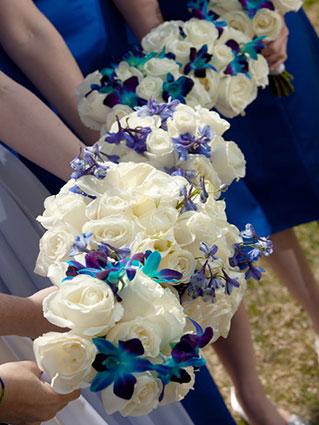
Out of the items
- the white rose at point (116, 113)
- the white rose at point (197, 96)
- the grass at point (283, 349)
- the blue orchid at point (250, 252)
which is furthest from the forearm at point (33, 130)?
the grass at point (283, 349)

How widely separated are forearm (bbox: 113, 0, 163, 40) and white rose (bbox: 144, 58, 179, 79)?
0.34 meters

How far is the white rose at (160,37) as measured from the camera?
2596 millimetres

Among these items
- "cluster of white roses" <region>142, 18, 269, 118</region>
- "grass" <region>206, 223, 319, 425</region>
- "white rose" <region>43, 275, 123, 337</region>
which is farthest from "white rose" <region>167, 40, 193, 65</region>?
"grass" <region>206, 223, 319, 425</region>

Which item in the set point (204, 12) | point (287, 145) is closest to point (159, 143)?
point (204, 12)

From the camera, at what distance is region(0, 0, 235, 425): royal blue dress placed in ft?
8.95

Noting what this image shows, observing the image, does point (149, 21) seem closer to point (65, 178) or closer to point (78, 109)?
point (78, 109)

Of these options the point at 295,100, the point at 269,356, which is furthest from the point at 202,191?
the point at 269,356

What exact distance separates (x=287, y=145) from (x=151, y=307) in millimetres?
1689

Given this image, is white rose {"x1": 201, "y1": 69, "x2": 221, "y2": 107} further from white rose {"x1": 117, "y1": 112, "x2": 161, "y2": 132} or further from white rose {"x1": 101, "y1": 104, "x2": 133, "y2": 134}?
white rose {"x1": 117, "y1": 112, "x2": 161, "y2": 132}

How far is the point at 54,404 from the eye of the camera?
6.03 ft

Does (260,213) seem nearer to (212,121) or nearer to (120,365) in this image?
(212,121)

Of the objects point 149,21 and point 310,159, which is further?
point 310,159

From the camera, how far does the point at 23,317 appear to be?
1911 mm

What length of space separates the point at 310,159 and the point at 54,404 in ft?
5.83
